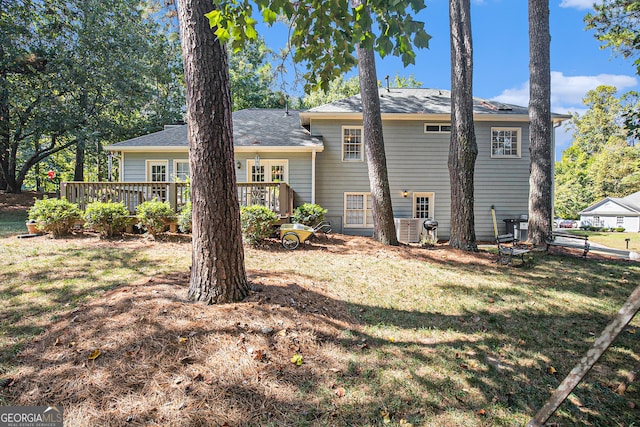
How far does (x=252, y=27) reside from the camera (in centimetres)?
285

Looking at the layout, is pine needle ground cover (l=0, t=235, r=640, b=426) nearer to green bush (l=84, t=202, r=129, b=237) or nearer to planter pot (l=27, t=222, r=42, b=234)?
green bush (l=84, t=202, r=129, b=237)

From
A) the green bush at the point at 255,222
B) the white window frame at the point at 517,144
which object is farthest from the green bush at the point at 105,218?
the white window frame at the point at 517,144

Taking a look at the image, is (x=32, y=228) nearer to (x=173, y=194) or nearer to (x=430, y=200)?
(x=173, y=194)

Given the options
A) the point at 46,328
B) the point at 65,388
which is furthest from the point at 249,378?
the point at 46,328

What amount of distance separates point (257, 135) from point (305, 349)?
34.8 feet

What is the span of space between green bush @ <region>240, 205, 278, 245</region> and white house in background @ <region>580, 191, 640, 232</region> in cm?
4487

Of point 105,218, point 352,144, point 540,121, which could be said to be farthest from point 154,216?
point 540,121

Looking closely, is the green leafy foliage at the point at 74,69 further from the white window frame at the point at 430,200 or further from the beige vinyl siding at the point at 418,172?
the white window frame at the point at 430,200

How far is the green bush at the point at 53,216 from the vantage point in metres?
7.16

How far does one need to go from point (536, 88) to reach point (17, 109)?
79.1ft

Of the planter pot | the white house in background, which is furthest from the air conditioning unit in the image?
the white house in background

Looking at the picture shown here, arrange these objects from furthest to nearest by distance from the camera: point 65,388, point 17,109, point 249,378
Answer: point 17,109, point 249,378, point 65,388

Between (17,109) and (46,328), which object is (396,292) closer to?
(46,328)

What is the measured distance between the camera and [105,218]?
23.7ft
